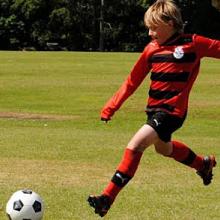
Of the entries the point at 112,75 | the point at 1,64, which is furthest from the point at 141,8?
the point at 112,75

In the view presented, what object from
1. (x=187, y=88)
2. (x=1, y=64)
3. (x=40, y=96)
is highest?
(x=187, y=88)

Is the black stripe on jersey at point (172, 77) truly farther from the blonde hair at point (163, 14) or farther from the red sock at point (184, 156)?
the red sock at point (184, 156)

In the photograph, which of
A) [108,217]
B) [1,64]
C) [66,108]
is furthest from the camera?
[1,64]

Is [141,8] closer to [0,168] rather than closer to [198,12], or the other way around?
[198,12]

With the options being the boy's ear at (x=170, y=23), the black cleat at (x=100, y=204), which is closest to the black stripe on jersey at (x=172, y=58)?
the boy's ear at (x=170, y=23)

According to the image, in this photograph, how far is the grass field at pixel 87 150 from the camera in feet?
25.6

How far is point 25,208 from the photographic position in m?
6.51

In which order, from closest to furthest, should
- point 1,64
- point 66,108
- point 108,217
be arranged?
1. point 108,217
2. point 66,108
3. point 1,64

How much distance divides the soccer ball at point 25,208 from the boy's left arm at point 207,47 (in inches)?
90.9

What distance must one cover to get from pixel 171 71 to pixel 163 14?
0.60 meters

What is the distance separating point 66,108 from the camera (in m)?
24.0

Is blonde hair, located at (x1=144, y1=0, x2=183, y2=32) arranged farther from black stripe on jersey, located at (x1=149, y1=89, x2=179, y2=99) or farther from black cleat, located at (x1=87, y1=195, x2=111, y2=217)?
black cleat, located at (x1=87, y1=195, x2=111, y2=217)

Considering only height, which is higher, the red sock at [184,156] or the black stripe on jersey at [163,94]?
the black stripe on jersey at [163,94]

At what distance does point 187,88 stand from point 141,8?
7084 centimetres
